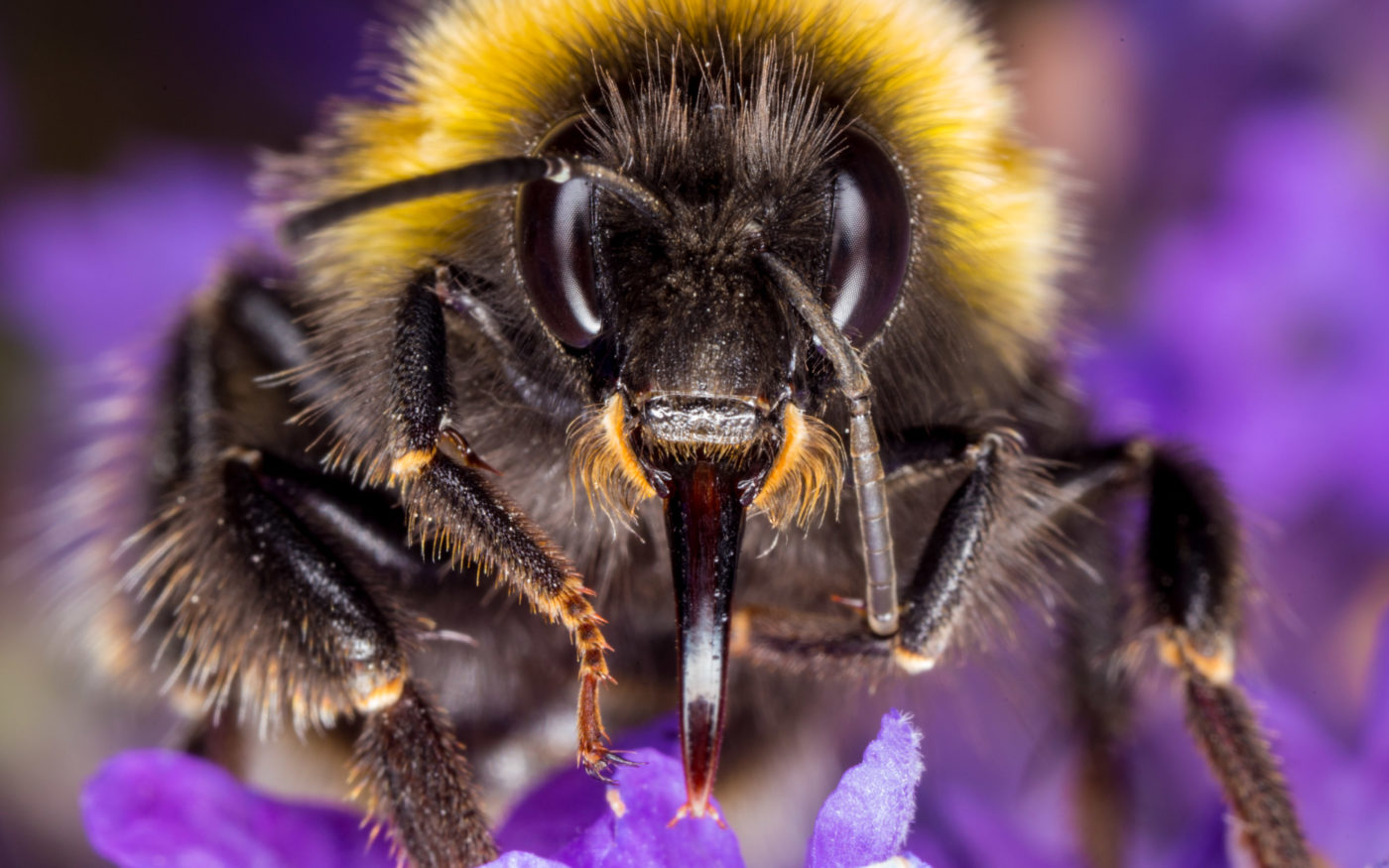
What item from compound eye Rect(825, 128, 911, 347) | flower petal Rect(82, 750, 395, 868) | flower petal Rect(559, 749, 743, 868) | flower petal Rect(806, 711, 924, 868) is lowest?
flower petal Rect(82, 750, 395, 868)

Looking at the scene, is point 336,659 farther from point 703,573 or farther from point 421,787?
point 703,573

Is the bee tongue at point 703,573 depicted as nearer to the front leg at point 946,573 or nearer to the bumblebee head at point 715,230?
the bumblebee head at point 715,230

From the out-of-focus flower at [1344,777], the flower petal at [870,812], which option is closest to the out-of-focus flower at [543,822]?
the flower petal at [870,812]

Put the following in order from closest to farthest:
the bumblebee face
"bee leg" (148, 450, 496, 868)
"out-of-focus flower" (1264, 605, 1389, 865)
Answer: the bumblebee face < "bee leg" (148, 450, 496, 868) < "out-of-focus flower" (1264, 605, 1389, 865)

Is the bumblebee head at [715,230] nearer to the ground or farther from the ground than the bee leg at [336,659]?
farther from the ground

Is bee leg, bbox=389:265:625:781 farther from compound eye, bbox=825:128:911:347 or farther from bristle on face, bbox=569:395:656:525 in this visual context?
compound eye, bbox=825:128:911:347

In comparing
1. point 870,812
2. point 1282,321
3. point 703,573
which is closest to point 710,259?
point 703,573

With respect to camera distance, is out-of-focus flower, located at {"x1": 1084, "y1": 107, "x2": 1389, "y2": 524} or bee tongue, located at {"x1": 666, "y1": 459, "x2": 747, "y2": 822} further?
out-of-focus flower, located at {"x1": 1084, "y1": 107, "x2": 1389, "y2": 524}

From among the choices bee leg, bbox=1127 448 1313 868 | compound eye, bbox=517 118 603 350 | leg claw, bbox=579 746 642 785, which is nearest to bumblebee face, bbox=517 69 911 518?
compound eye, bbox=517 118 603 350
